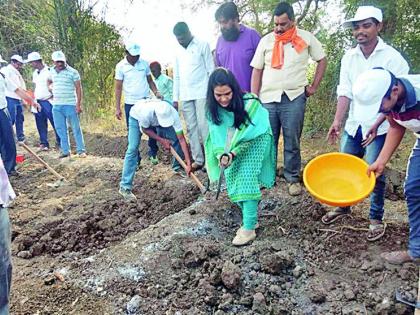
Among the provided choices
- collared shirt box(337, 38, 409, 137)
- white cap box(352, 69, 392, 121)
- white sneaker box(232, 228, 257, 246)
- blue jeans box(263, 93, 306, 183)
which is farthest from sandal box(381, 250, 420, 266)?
blue jeans box(263, 93, 306, 183)

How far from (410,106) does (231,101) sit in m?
1.22

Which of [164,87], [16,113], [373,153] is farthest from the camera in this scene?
[16,113]

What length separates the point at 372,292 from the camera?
2.58 m

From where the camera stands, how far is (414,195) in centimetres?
256

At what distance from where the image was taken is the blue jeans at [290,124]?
12.8ft

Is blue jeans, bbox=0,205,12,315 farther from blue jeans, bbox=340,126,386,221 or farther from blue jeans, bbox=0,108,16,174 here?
blue jeans, bbox=0,108,16,174

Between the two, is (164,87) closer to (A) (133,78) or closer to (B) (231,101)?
(A) (133,78)

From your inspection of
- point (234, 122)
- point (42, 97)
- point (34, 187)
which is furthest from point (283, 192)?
point (42, 97)

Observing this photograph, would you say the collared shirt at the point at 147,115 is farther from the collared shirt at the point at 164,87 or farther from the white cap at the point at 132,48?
the collared shirt at the point at 164,87

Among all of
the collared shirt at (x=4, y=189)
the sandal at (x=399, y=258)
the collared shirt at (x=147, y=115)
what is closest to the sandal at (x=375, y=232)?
the sandal at (x=399, y=258)

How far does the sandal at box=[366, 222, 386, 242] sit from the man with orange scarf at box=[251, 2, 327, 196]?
910mm

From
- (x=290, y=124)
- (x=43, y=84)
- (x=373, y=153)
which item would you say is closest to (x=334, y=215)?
(x=373, y=153)

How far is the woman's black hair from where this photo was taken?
→ 2996mm

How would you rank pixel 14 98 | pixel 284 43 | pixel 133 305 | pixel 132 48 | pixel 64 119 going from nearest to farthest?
pixel 133 305 < pixel 284 43 < pixel 132 48 < pixel 64 119 < pixel 14 98
